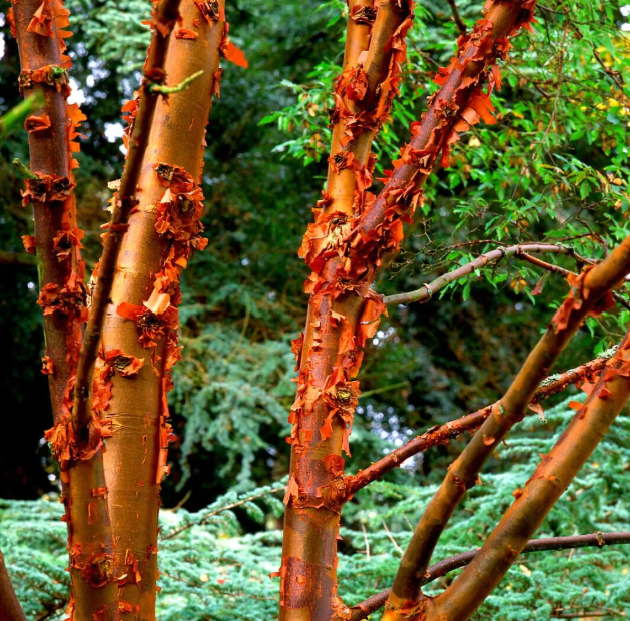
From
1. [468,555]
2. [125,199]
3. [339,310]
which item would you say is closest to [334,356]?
[339,310]

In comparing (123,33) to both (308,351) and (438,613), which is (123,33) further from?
(438,613)

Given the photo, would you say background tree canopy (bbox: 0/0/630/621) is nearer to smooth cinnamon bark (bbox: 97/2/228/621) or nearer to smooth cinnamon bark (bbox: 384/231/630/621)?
smooth cinnamon bark (bbox: 97/2/228/621)

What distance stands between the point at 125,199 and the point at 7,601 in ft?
1.42

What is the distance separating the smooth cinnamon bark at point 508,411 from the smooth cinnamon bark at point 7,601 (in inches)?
14.7

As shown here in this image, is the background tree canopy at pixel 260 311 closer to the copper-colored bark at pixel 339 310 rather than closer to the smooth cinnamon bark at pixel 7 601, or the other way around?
the copper-colored bark at pixel 339 310

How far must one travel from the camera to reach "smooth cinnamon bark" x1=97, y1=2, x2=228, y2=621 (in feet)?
2.84

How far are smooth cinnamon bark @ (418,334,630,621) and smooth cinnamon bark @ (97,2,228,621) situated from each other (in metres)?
0.37

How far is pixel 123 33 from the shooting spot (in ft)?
12.3

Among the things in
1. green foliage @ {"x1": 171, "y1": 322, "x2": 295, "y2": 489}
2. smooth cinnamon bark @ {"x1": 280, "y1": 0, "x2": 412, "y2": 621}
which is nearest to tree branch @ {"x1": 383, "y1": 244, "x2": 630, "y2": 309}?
smooth cinnamon bark @ {"x1": 280, "y1": 0, "x2": 412, "y2": 621}

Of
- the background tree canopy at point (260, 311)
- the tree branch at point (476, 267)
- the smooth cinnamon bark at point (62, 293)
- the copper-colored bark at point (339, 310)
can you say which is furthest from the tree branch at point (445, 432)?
the background tree canopy at point (260, 311)

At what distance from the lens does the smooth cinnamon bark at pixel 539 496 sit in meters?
0.66

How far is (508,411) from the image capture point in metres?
0.63

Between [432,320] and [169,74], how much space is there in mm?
3836

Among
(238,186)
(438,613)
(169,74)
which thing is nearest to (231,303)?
(238,186)
